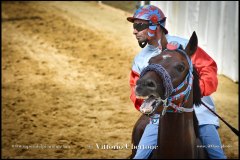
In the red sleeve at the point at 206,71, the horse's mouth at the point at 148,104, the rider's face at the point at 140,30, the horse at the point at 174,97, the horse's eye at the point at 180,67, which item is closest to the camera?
the horse's mouth at the point at 148,104

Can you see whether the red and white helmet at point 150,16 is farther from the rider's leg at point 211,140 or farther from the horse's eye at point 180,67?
the rider's leg at point 211,140

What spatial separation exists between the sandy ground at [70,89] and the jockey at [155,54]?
2.63 ft

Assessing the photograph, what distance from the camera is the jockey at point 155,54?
2.39 meters

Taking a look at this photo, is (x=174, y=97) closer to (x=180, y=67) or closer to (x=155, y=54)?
(x=180, y=67)

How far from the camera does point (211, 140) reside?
324 centimetres

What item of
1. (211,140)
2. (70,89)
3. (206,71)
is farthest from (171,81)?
(70,89)

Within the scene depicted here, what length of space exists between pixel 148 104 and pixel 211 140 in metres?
1.29

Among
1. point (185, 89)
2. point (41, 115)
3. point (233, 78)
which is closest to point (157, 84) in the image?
point (185, 89)

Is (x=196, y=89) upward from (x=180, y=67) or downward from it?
downward

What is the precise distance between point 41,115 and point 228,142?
4.22 metres

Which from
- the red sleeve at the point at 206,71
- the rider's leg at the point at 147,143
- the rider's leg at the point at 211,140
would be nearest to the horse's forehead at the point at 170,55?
the red sleeve at the point at 206,71

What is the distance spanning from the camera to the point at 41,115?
950cm

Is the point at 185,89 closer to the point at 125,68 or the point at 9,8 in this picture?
the point at 125,68

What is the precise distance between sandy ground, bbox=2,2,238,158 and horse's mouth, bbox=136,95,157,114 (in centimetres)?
150
